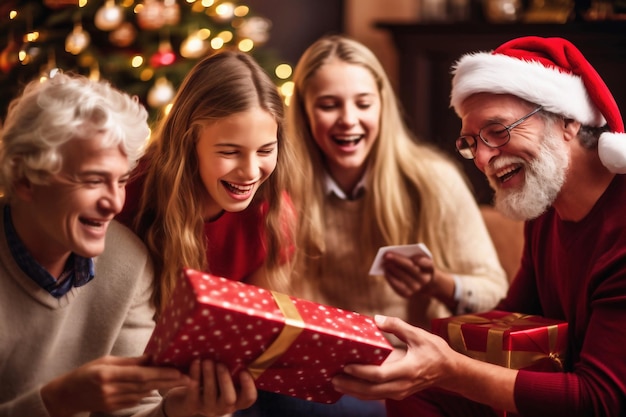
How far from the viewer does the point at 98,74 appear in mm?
3166

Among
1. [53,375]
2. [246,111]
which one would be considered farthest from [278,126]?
[53,375]

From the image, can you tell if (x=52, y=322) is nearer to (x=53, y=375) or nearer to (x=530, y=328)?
(x=53, y=375)

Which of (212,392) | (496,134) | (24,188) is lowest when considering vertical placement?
(212,392)

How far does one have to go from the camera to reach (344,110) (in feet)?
8.38

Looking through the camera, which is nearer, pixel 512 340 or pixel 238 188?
pixel 512 340

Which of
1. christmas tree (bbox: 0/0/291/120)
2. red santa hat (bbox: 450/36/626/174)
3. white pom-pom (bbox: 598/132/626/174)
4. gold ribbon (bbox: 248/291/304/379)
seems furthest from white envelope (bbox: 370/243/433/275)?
christmas tree (bbox: 0/0/291/120)

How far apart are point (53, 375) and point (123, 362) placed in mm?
251

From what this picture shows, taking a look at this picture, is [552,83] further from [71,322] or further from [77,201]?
[71,322]

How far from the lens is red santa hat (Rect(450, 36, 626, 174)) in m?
1.85

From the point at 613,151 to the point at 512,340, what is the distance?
1.55 feet

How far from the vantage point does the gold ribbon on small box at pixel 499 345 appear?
178 centimetres

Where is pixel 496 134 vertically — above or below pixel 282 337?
above

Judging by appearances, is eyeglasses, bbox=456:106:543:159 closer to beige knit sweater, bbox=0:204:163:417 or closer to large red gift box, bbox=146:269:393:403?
large red gift box, bbox=146:269:393:403

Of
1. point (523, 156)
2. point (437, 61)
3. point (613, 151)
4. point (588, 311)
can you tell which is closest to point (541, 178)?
point (523, 156)
